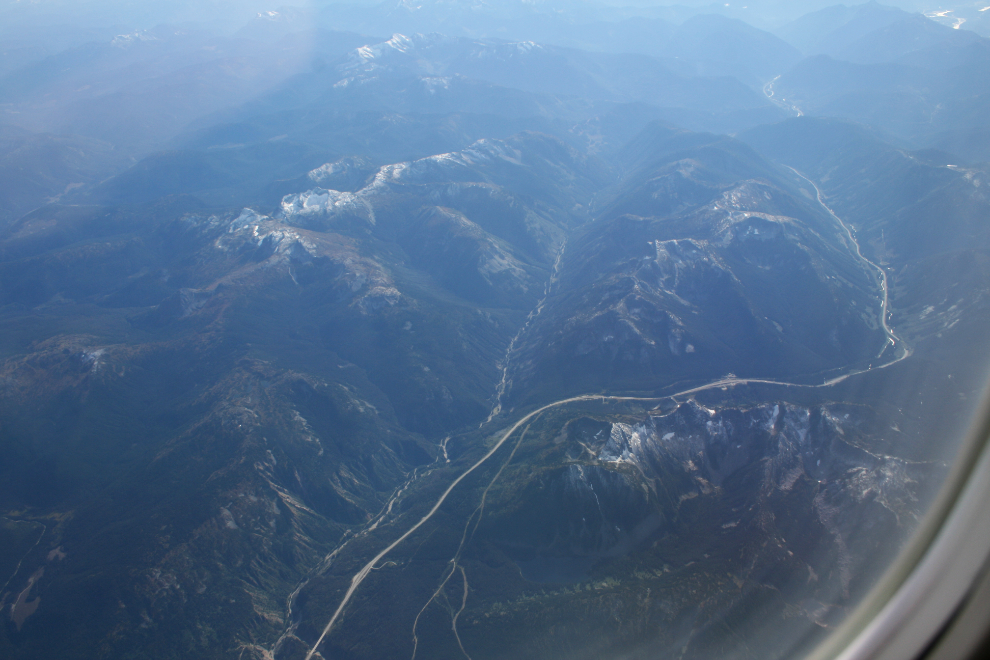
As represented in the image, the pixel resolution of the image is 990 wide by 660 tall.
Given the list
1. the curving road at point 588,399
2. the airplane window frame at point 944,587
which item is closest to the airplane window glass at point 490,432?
the airplane window frame at point 944,587

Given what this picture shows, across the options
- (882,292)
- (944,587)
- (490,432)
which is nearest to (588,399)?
(490,432)

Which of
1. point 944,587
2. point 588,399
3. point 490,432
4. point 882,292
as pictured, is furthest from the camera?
point 882,292

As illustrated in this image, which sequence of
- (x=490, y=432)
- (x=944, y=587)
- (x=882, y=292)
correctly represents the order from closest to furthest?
(x=944, y=587), (x=490, y=432), (x=882, y=292)

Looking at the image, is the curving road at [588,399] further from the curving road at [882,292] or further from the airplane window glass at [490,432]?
the airplane window glass at [490,432]

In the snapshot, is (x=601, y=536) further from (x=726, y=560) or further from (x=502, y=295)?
(x=502, y=295)

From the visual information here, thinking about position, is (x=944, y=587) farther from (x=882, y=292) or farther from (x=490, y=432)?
(x=882, y=292)

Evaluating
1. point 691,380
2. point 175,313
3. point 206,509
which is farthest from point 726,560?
point 175,313

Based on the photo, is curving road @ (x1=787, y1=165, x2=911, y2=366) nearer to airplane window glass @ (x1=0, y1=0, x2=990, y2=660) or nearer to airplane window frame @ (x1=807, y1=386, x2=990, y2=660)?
airplane window glass @ (x1=0, y1=0, x2=990, y2=660)

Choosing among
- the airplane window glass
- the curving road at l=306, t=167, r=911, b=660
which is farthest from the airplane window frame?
the curving road at l=306, t=167, r=911, b=660

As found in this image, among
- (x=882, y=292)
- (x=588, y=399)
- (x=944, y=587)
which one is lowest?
(x=588, y=399)

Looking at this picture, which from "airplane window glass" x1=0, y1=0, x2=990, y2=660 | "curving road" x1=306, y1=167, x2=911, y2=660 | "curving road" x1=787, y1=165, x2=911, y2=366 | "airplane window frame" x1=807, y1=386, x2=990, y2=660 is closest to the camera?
"airplane window frame" x1=807, y1=386, x2=990, y2=660

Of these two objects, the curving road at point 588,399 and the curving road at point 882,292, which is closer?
the curving road at point 588,399
